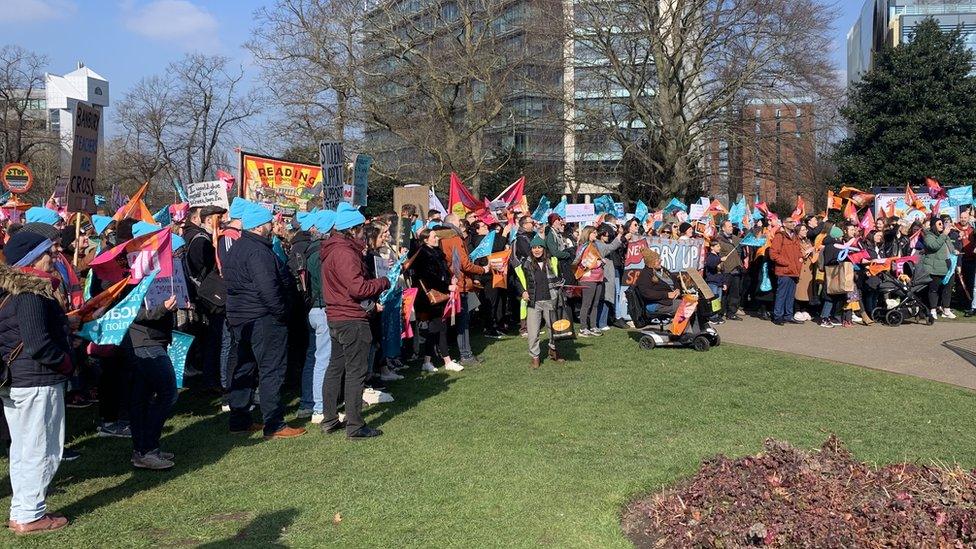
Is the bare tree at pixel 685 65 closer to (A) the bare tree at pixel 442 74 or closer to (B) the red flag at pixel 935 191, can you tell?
(A) the bare tree at pixel 442 74

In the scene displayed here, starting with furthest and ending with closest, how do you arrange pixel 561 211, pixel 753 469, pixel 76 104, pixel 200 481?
pixel 561 211
pixel 76 104
pixel 200 481
pixel 753 469

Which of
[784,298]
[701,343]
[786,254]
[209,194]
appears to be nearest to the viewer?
[701,343]

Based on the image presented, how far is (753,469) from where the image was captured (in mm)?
5176

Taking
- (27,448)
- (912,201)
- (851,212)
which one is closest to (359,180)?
(27,448)

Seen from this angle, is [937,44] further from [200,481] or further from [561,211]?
[200,481]

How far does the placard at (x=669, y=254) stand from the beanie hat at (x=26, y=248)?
9.06m

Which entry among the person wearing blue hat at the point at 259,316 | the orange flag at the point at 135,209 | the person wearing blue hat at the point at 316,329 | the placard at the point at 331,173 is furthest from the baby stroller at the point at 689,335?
the orange flag at the point at 135,209

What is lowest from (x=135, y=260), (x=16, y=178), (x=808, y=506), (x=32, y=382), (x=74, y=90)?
(x=808, y=506)

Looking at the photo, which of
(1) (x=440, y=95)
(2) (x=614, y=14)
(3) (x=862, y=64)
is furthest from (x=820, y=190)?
(3) (x=862, y=64)

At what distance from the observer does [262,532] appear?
514 cm

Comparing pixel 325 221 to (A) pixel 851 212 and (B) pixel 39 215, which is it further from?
(A) pixel 851 212

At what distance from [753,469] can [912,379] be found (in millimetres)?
5385

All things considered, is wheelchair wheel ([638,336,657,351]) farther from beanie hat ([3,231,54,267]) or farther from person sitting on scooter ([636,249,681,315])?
beanie hat ([3,231,54,267])

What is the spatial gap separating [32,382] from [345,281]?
268 centimetres
